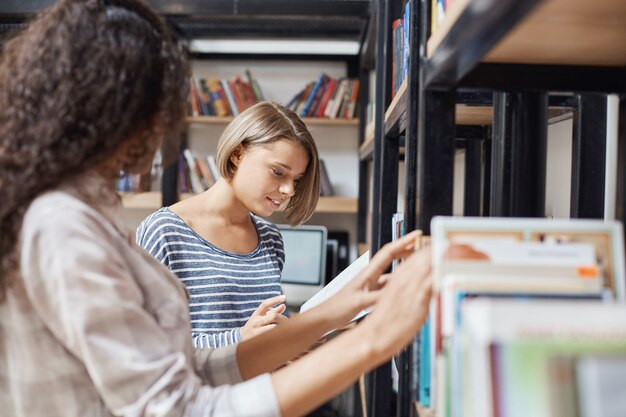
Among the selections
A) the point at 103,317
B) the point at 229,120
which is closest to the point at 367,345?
the point at 103,317

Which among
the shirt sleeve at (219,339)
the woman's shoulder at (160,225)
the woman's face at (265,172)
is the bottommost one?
the shirt sleeve at (219,339)

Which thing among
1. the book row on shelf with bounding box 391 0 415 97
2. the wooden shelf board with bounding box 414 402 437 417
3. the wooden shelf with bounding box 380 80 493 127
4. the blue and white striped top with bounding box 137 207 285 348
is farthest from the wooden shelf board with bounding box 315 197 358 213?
the wooden shelf board with bounding box 414 402 437 417

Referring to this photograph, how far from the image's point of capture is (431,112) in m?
0.88

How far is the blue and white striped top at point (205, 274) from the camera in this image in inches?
60.7

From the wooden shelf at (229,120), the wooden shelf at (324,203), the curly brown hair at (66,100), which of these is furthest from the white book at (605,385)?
the wooden shelf at (229,120)

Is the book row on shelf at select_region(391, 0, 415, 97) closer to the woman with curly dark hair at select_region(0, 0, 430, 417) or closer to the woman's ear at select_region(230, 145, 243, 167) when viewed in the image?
the woman's ear at select_region(230, 145, 243, 167)

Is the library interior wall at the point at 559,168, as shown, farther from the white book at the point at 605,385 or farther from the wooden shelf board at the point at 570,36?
the white book at the point at 605,385

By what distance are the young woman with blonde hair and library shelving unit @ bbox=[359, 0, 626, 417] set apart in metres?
0.47

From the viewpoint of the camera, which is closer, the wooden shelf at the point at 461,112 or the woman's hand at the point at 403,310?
the woman's hand at the point at 403,310

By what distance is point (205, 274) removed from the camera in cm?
157

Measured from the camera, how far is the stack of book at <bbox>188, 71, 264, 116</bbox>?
11.2ft

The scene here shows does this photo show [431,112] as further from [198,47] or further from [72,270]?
[198,47]

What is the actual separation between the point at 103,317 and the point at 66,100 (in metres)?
0.27

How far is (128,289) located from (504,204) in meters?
0.69
